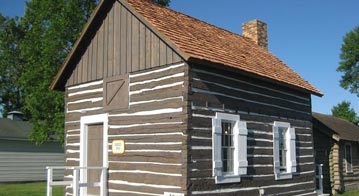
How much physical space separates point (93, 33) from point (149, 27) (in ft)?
9.19

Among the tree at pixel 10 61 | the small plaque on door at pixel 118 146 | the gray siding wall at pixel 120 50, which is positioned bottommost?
the small plaque on door at pixel 118 146

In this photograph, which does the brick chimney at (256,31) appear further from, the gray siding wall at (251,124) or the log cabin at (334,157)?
the log cabin at (334,157)

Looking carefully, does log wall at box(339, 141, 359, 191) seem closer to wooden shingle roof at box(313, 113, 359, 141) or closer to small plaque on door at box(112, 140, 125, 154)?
wooden shingle roof at box(313, 113, 359, 141)

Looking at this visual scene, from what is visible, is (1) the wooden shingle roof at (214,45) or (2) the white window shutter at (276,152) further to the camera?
(2) the white window shutter at (276,152)

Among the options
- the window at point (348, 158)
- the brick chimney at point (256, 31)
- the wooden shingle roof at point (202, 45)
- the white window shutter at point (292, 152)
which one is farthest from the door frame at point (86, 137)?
the window at point (348, 158)

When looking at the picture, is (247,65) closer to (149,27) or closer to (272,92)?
(272,92)

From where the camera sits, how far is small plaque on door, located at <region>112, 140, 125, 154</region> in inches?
465

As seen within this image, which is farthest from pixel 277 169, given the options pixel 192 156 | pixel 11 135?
pixel 11 135

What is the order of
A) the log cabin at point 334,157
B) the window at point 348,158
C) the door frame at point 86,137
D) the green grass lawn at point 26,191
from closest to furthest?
the door frame at point 86,137, the green grass lawn at point 26,191, the log cabin at point 334,157, the window at point 348,158

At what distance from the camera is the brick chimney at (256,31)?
1803 cm

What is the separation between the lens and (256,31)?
1803 cm

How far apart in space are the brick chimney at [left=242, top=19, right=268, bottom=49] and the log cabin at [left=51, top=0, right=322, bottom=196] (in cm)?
324

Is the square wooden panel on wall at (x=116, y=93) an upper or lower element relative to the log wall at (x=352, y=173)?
upper

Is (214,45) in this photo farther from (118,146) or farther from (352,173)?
(352,173)
